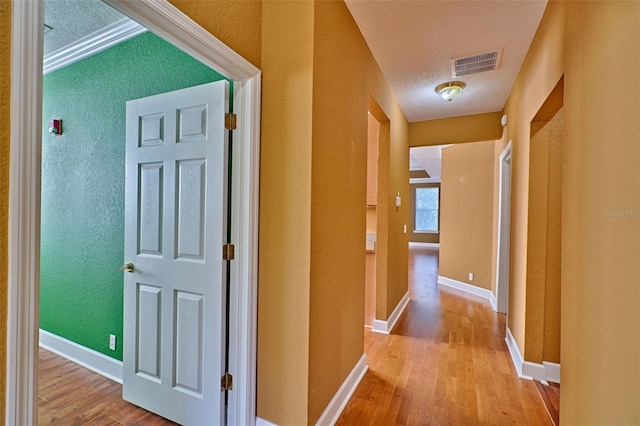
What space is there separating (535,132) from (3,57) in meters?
2.83

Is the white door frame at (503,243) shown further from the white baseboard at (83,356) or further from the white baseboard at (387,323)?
the white baseboard at (83,356)

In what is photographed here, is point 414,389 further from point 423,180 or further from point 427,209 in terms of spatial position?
point 427,209

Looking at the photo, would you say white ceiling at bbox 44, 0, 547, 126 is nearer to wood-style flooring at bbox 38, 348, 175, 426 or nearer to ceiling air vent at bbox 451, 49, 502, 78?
ceiling air vent at bbox 451, 49, 502, 78

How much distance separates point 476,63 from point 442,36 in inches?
22.0

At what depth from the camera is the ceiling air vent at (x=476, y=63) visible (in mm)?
2348

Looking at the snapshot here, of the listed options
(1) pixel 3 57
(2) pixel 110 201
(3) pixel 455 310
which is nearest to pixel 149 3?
(1) pixel 3 57

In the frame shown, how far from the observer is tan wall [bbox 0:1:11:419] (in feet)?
2.40

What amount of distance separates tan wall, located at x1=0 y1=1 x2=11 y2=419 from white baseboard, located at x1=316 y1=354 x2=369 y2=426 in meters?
1.42

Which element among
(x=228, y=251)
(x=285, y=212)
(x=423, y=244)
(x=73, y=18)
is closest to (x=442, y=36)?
(x=285, y=212)

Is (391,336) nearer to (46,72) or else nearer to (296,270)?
(296,270)

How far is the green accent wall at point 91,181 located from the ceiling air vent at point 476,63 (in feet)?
7.05

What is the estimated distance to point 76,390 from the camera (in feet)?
6.63

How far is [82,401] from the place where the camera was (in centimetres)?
192

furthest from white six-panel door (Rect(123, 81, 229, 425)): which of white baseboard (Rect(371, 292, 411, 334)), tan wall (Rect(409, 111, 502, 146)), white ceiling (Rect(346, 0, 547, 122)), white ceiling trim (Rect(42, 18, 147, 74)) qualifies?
tan wall (Rect(409, 111, 502, 146))
